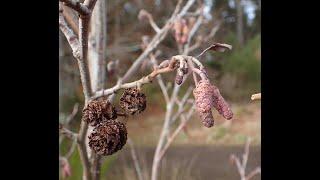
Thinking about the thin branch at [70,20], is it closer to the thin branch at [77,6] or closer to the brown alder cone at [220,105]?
the thin branch at [77,6]

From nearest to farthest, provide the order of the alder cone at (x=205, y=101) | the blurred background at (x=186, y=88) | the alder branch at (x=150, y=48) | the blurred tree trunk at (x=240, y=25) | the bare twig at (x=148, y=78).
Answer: the alder cone at (x=205, y=101)
the bare twig at (x=148, y=78)
the alder branch at (x=150, y=48)
the blurred background at (x=186, y=88)
the blurred tree trunk at (x=240, y=25)

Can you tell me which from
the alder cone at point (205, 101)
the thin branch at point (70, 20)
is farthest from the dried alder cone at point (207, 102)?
the thin branch at point (70, 20)

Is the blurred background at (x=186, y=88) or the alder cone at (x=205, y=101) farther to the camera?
the blurred background at (x=186, y=88)

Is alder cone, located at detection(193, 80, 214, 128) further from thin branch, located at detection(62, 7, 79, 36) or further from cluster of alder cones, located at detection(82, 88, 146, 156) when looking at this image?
thin branch, located at detection(62, 7, 79, 36)

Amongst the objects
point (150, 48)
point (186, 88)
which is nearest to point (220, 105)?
point (150, 48)

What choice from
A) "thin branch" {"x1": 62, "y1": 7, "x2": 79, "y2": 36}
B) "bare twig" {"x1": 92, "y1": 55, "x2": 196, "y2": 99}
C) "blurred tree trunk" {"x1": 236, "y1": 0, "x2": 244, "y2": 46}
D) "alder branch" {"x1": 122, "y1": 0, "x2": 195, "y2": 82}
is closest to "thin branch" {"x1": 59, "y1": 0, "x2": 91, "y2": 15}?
"bare twig" {"x1": 92, "y1": 55, "x2": 196, "y2": 99}
